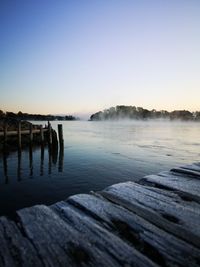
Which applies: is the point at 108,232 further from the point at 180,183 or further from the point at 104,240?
the point at 180,183

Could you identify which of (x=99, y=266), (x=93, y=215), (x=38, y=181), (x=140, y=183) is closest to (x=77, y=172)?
(x=38, y=181)

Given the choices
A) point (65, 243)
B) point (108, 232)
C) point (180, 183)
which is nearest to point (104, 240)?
point (108, 232)

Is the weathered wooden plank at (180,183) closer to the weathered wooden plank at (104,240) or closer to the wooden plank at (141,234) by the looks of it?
the wooden plank at (141,234)

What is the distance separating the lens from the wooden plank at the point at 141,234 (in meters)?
2.27

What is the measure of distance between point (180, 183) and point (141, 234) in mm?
2492

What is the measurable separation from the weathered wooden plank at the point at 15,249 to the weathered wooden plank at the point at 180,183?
114 inches

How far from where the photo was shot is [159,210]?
11.0 ft

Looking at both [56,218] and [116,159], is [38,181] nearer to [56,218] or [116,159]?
[116,159]

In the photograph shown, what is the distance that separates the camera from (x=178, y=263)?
2180 mm

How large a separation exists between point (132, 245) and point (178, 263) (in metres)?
0.51

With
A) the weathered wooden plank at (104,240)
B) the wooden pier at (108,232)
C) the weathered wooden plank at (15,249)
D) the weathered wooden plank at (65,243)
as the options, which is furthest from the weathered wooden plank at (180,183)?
the weathered wooden plank at (15,249)

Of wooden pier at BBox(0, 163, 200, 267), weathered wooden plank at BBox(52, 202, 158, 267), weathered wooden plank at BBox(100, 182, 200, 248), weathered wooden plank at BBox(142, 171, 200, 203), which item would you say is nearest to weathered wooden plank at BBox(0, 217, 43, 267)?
wooden pier at BBox(0, 163, 200, 267)

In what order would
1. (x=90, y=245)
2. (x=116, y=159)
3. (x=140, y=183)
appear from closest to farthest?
(x=90, y=245)
(x=140, y=183)
(x=116, y=159)

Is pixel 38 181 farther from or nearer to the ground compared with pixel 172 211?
nearer to the ground
